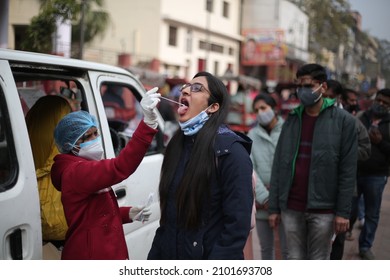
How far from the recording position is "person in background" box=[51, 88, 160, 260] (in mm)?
2227

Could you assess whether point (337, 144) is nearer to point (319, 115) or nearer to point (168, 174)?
point (319, 115)

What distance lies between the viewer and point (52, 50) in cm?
604

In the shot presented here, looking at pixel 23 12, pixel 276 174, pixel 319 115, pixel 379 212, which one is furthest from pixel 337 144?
pixel 23 12

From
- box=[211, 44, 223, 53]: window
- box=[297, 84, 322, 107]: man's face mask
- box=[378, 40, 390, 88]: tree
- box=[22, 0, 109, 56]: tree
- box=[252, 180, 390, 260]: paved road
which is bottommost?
box=[252, 180, 390, 260]: paved road

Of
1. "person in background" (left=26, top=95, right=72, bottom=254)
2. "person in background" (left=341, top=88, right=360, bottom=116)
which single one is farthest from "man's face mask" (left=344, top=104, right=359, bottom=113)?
"person in background" (left=26, top=95, right=72, bottom=254)

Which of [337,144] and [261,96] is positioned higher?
[261,96]

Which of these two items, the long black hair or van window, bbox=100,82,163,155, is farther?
van window, bbox=100,82,163,155

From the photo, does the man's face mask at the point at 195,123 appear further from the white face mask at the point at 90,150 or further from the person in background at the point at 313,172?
the person in background at the point at 313,172

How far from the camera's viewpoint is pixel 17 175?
2.41 m

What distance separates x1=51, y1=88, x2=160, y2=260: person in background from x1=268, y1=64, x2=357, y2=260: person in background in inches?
56.8

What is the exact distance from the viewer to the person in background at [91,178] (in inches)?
87.7

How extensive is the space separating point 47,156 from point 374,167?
307cm

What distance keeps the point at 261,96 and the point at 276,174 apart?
98 cm

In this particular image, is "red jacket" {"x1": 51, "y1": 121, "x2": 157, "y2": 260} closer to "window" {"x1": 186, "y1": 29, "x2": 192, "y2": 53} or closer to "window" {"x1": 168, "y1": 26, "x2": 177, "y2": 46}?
"window" {"x1": 186, "y1": 29, "x2": 192, "y2": 53}
